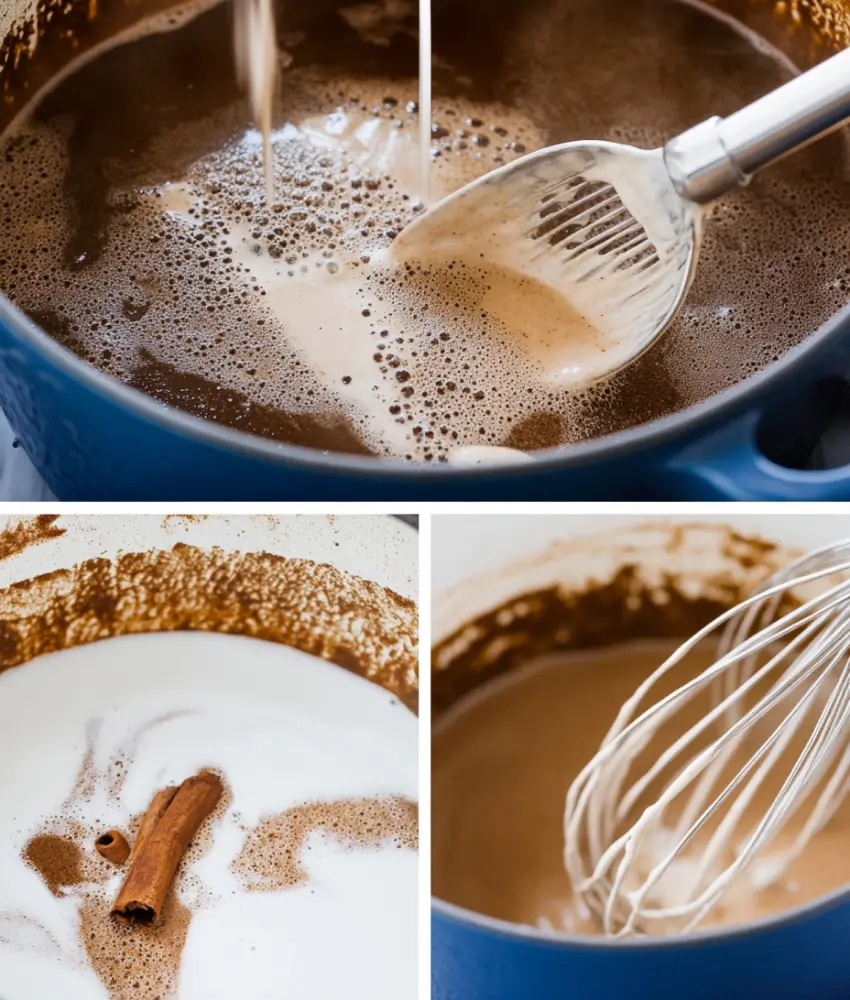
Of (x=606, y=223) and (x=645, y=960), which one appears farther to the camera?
(x=606, y=223)

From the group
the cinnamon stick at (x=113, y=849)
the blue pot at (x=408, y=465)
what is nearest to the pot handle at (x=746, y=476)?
the blue pot at (x=408, y=465)

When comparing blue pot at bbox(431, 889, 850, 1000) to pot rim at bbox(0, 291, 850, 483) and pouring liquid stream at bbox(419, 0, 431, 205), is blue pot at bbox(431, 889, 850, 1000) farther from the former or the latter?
pouring liquid stream at bbox(419, 0, 431, 205)

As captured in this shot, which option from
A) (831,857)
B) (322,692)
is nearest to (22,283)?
(322,692)

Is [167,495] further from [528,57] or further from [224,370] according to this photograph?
[528,57]

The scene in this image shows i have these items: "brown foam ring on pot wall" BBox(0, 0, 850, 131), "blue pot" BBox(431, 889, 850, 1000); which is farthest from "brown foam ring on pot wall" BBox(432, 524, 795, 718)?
"brown foam ring on pot wall" BBox(0, 0, 850, 131)

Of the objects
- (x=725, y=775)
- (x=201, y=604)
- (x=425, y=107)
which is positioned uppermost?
(x=425, y=107)

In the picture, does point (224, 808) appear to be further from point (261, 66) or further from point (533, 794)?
point (261, 66)

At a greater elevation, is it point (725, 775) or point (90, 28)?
point (90, 28)

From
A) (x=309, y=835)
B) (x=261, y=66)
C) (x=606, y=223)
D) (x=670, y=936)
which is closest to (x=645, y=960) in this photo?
(x=670, y=936)
